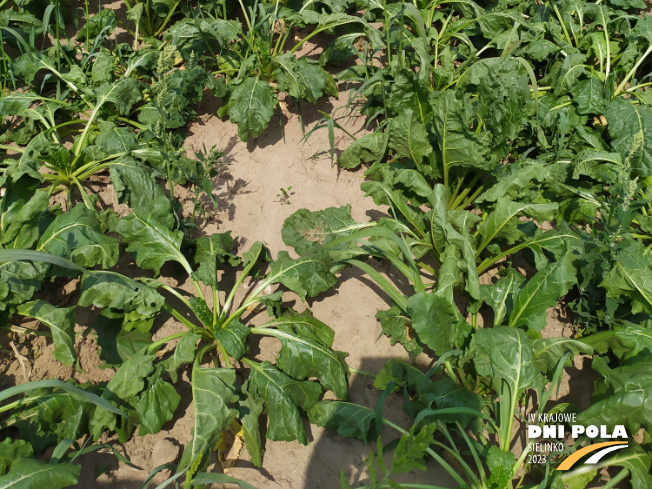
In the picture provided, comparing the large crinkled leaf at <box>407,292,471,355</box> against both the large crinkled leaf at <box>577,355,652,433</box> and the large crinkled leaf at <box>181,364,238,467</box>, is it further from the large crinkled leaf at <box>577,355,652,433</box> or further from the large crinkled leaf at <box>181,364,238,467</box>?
the large crinkled leaf at <box>181,364,238,467</box>

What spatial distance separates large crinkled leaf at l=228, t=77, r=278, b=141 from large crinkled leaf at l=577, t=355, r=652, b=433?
265 centimetres

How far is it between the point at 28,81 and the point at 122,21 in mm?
1098

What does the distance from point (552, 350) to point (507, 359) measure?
0.90ft

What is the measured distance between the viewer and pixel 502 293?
2.98 metres

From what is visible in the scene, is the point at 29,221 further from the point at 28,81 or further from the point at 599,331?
the point at 599,331

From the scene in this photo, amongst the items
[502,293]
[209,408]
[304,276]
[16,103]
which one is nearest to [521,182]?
[502,293]

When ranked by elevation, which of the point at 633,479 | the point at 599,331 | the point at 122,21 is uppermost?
the point at 122,21

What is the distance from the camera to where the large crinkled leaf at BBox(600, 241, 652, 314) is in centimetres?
278

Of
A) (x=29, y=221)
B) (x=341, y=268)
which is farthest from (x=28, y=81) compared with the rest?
(x=341, y=268)

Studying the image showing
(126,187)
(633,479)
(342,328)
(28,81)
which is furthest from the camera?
(28,81)

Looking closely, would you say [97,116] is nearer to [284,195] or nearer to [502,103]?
[284,195]

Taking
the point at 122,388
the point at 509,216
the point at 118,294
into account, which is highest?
the point at 509,216

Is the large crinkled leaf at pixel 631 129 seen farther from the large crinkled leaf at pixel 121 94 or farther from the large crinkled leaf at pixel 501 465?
the large crinkled leaf at pixel 121 94

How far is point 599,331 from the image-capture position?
117 inches
